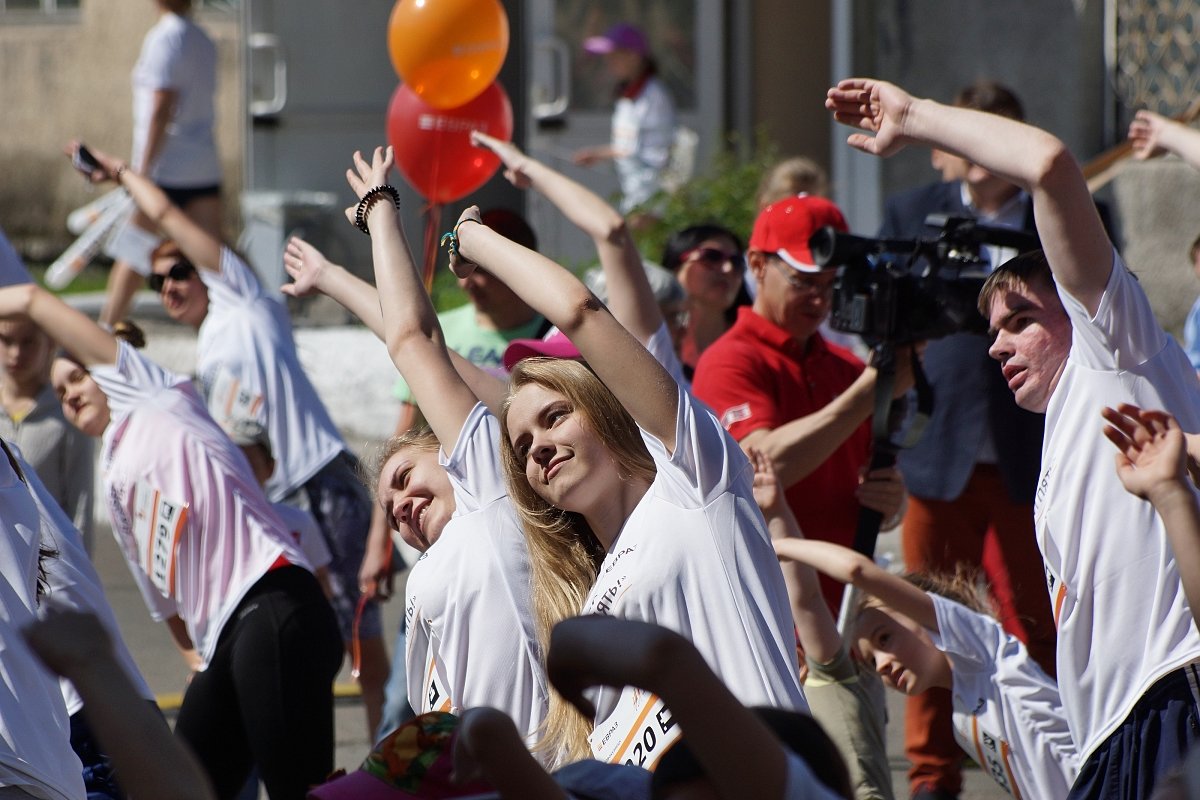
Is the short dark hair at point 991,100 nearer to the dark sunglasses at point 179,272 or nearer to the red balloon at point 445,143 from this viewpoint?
the red balloon at point 445,143

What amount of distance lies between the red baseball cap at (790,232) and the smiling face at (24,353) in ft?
8.04

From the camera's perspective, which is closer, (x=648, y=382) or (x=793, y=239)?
(x=648, y=382)

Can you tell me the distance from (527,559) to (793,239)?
1.69m

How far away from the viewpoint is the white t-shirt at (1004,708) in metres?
3.45

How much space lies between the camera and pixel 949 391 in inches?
193

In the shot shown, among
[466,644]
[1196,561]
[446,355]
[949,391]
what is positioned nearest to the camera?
[1196,561]

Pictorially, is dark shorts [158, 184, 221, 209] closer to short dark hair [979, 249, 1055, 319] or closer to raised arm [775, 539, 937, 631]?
raised arm [775, 539, 937, 631]

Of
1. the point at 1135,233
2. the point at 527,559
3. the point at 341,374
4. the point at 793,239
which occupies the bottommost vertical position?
the point at 341,374

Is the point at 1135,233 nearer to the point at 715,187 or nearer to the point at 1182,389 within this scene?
the point at 715,187

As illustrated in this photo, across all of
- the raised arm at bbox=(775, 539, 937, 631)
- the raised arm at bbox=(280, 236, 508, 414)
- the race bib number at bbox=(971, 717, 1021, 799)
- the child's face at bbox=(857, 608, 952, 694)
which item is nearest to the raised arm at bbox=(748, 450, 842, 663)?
the raised arm at bbox=(775, 539, 937, 631)

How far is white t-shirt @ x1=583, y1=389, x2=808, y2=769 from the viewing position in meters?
2.55

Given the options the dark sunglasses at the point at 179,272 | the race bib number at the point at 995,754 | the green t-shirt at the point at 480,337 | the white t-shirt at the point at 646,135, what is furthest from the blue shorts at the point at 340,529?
the white t-shirt at the point at 646,135

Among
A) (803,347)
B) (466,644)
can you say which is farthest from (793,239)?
(466,644)

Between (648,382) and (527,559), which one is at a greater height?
(648,382)
